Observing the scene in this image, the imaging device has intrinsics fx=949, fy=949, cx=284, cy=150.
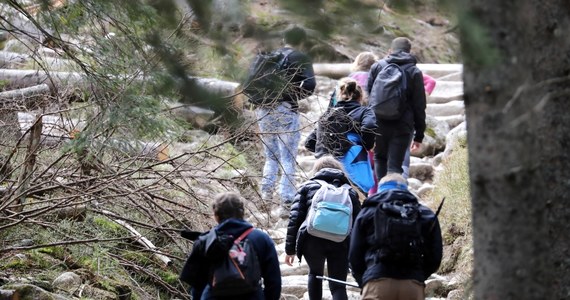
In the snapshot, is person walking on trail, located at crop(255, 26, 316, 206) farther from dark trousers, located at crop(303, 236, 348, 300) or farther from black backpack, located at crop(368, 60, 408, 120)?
dark trousers, located at crop(303, 236, 348, 300)

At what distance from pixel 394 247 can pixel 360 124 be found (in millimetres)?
3288

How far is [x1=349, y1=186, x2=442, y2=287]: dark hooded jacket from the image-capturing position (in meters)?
6.14

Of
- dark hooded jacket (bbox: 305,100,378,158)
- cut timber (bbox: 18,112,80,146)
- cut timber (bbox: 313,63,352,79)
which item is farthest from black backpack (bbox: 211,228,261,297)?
cut timber (bbox: 313,63,352,79)

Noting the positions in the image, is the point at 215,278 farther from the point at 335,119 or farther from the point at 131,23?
the point at 335,119

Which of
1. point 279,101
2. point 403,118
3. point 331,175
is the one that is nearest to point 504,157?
point 331,175

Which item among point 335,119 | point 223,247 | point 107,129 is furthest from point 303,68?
point 223,247

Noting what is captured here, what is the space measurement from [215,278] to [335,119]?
3.40m

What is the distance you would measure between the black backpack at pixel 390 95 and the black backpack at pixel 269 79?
149cm

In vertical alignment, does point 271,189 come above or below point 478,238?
below

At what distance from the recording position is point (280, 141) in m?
9.51

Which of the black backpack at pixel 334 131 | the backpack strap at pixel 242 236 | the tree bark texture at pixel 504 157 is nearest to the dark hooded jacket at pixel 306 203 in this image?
the black backpack at pixel 334 131

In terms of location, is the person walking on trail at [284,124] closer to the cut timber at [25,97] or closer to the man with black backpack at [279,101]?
the man with black backpack at [279,101]

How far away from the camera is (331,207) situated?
24.3 ft

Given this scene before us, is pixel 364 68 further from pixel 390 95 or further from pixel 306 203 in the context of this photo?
pixel 306 203
